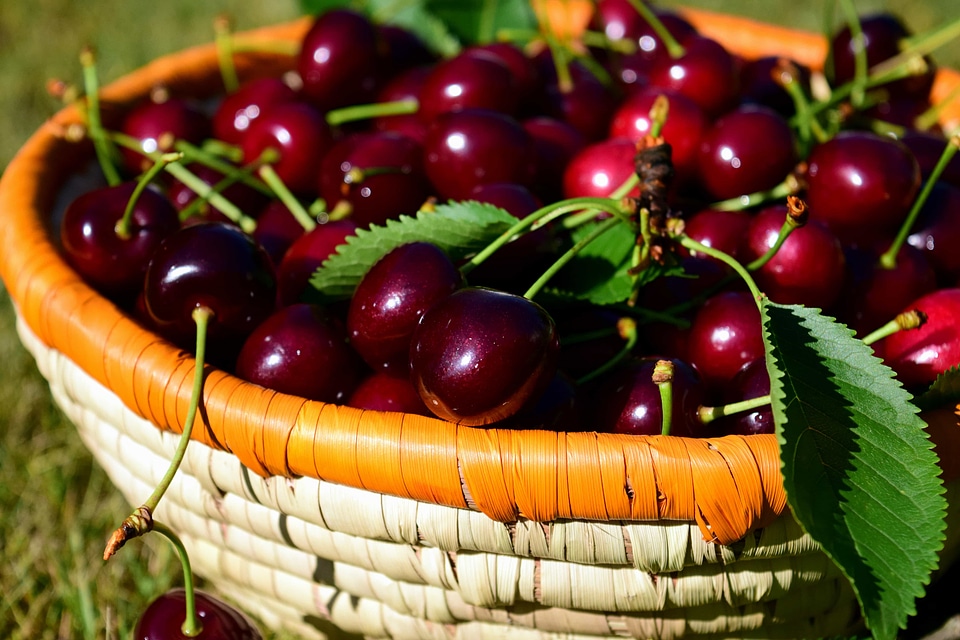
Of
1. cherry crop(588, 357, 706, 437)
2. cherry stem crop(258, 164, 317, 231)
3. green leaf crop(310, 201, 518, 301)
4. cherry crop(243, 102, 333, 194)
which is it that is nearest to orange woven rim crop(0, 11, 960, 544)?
cherry crop(588, 357, 706, 437)

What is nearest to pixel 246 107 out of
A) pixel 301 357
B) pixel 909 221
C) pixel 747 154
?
pixel 301 357

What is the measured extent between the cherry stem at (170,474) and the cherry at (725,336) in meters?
0.65

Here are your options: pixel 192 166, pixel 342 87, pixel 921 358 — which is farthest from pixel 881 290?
pixel 192 166

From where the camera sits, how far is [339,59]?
1771 millimetres

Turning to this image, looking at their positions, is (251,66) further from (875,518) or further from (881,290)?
(875,518)

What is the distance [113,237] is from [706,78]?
104cm

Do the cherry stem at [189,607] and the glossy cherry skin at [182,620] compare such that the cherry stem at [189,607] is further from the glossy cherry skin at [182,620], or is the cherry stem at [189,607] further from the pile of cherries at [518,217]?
the pile of cherries at [518,217]

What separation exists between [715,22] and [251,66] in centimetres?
114

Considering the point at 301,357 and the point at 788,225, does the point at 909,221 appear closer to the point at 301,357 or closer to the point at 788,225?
the point at 788,225

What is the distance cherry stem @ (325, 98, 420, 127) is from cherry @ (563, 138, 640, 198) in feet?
1.20

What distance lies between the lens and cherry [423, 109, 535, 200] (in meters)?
1.44

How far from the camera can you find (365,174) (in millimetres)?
1409

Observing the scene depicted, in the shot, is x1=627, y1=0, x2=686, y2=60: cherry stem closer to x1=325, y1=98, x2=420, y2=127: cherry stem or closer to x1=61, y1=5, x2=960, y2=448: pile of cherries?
x1=61, y1=5, x2=960, y2=448: pile of cherries

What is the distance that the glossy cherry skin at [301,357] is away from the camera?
117 cm
